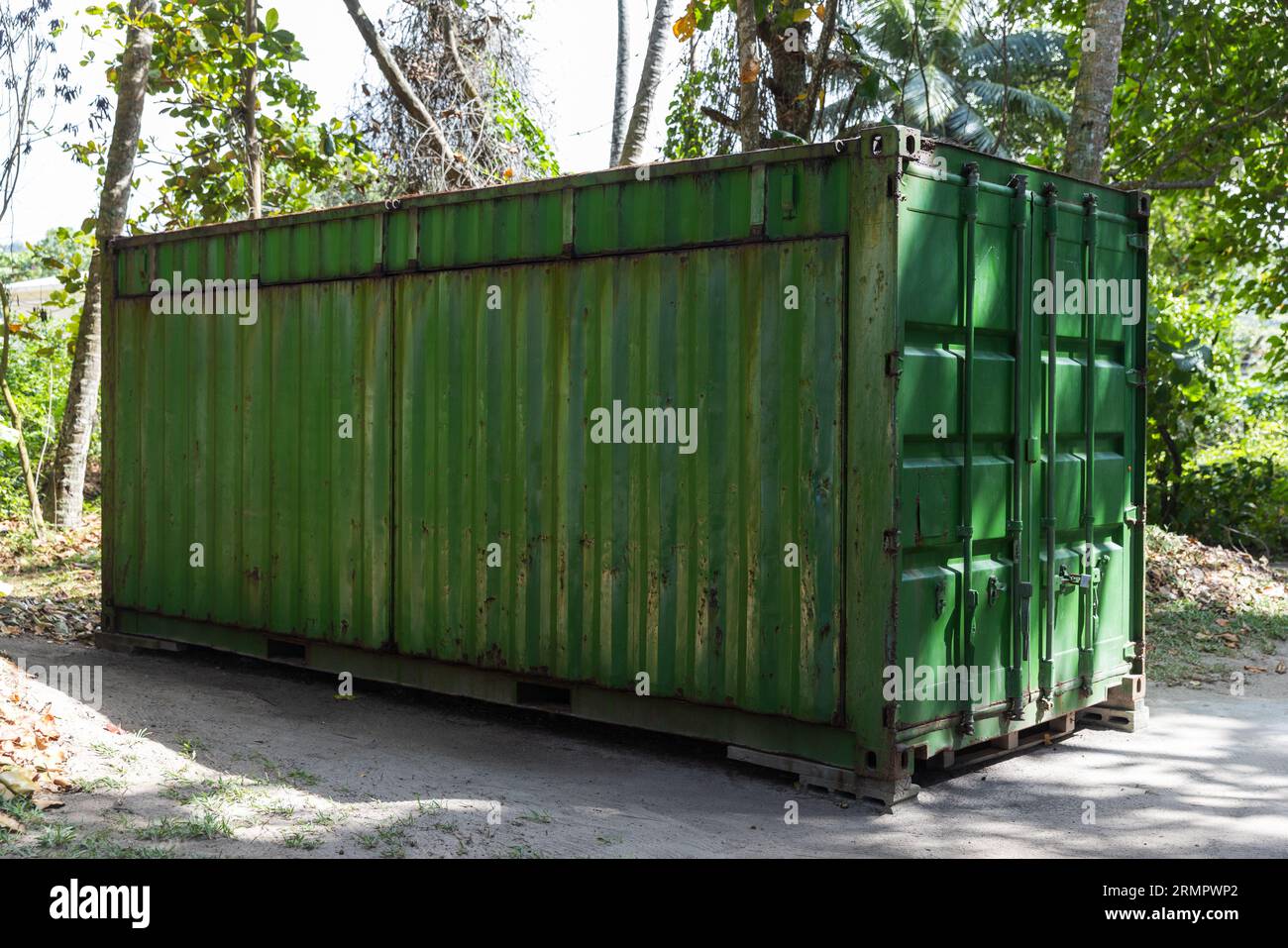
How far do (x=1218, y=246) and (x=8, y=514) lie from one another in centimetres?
1389

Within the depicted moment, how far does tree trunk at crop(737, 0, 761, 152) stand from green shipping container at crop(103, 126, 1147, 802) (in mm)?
3237

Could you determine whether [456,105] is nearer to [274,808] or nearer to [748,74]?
[748,74]

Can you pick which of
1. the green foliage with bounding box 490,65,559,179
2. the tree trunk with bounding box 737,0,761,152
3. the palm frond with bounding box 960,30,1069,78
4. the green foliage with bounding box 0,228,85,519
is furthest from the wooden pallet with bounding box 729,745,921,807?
the palm frond with bounding box 960,30,1069,78

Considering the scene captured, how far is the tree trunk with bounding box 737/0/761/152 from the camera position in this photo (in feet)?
30.3

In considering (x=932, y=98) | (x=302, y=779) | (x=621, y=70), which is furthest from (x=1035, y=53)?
(x=302, y=779)

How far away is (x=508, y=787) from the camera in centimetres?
566

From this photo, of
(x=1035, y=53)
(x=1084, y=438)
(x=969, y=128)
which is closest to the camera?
(x=1084, y=438)

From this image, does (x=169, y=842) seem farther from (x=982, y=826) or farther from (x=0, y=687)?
(x=982, y=826)

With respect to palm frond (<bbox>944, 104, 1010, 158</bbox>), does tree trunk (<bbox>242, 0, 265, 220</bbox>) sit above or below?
below

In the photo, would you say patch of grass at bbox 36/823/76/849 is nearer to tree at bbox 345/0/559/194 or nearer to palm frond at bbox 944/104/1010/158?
tree at bbox 345/0/559/194

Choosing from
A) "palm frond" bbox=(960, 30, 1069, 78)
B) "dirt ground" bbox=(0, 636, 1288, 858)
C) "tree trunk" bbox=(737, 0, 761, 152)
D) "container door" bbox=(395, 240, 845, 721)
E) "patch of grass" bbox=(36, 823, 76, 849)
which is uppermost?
"palm frond" bbox=(960, 30, 1069, 78)

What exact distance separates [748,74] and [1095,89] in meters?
2.75

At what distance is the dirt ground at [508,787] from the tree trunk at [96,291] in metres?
5.90

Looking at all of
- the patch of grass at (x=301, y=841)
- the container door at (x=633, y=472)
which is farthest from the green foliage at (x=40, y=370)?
the patch of grass at (x=301, y=841)
